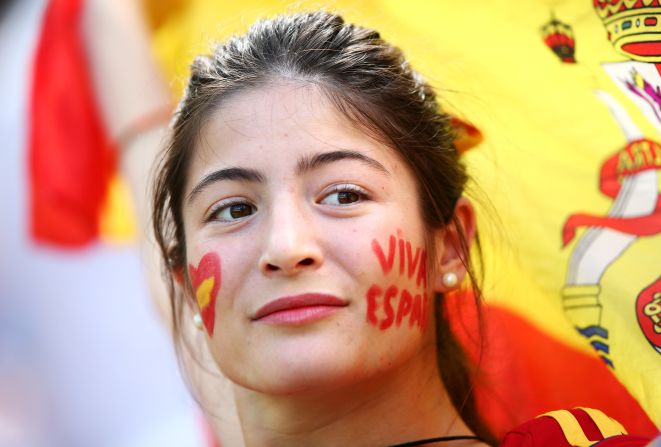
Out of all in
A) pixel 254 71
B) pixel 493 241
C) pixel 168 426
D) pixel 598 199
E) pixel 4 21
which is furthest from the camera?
pixel 4 21

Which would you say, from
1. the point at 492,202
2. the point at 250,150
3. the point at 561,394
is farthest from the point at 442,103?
the point at 561,394

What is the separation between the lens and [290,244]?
3.63 feet

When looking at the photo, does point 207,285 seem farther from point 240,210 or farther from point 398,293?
point 398,293

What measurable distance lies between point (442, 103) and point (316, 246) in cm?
43

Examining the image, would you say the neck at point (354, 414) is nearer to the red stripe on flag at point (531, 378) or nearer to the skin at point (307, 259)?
the skin at point (307, 259)

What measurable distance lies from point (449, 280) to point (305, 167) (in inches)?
11.2

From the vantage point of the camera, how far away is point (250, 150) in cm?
119

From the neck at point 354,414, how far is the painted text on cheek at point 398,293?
93 millimetres

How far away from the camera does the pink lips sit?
1.12 meters

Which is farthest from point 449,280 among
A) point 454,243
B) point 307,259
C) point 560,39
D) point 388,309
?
point 560,39

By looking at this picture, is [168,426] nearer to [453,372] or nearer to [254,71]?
[453,372]

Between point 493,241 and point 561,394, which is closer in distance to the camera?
point 493,241

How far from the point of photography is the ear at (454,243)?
1.31 m

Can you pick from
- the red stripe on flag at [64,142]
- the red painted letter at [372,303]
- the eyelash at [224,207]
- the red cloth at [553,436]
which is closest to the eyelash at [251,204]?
the eyelash at [224,207]
